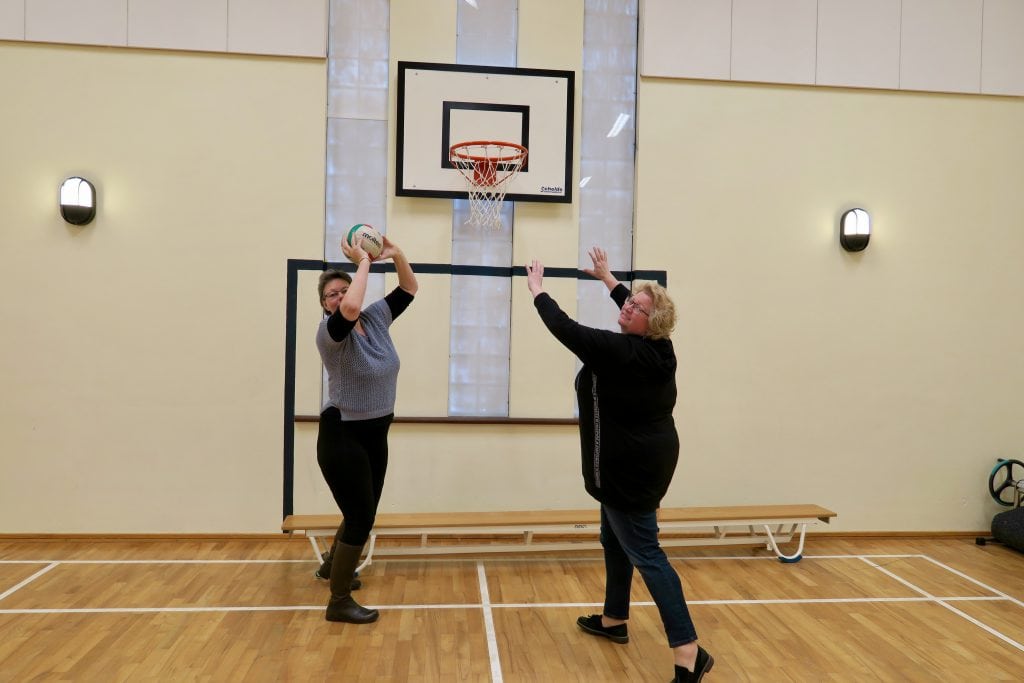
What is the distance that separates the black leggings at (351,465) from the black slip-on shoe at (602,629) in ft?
3.43

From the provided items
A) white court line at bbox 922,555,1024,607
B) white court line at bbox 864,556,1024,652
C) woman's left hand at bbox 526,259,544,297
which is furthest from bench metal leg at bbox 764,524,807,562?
woman's left hand at bbox 526,259,544,297

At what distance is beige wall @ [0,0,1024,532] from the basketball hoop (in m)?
0.21

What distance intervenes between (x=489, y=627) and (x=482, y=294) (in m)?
2.22

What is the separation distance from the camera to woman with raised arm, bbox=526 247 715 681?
8.79 ft

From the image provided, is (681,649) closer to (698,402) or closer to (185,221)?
(698,402)

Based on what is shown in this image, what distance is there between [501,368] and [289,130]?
80.6 inches

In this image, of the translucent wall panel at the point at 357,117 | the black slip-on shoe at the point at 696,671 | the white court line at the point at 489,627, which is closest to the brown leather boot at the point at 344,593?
the white court line at the point at 489,627

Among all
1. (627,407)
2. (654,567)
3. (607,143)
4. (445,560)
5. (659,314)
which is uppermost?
(607,143)

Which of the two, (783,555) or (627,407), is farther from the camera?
(783,555)

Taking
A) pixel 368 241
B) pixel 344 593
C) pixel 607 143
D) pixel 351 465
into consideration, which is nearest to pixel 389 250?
pixel 368 241

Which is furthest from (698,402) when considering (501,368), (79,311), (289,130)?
(79,311)

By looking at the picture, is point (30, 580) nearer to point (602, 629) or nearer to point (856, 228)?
point (602, 629)

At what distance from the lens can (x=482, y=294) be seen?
15.9ft

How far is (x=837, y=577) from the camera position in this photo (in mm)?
4121
